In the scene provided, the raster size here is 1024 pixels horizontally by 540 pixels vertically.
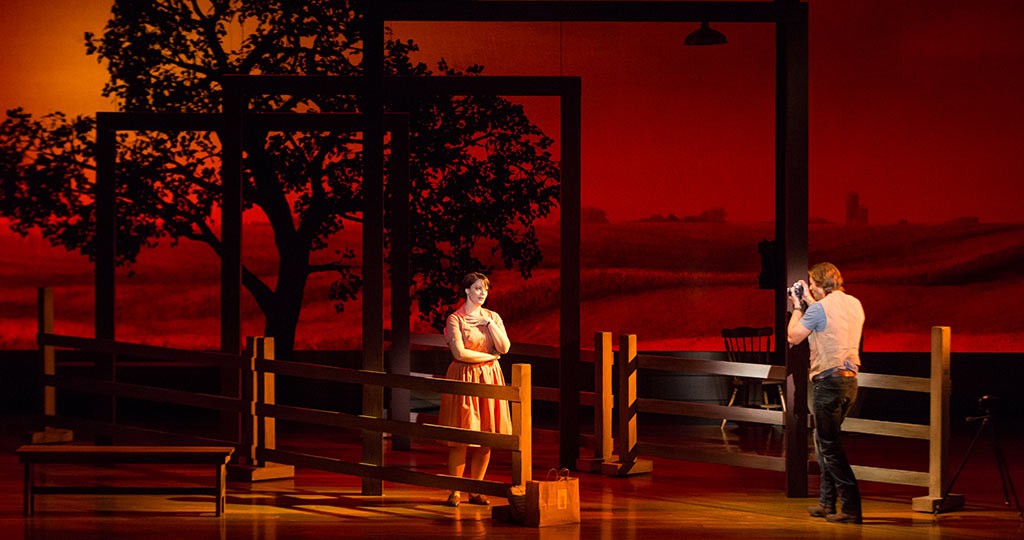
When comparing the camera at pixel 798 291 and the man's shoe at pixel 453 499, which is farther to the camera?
the man's shoe at pixel 453 499

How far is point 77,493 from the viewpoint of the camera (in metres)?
9.85

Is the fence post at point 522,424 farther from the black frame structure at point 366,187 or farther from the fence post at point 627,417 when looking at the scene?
the fence post at point 627,417

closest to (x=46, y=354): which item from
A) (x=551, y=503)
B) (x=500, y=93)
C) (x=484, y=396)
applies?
(x=500, y=93)

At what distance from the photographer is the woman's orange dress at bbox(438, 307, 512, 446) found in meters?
9.79

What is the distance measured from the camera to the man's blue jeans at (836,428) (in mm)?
9203

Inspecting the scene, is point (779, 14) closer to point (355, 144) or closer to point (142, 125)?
point (142, 125)

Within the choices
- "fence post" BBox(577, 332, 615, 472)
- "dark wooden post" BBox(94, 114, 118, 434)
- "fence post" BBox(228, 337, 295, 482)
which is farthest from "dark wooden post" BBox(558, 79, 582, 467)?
"dark wooden post" BBox(94, 114, 118, 434)

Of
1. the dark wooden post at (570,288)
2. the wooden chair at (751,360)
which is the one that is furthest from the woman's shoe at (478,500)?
the wooden chair at (751,360)

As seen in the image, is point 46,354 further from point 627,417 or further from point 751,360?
point 751,360

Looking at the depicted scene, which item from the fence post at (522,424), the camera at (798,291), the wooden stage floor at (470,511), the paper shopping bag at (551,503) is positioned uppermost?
the camera at (798,291)

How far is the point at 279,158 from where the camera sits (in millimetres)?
15906

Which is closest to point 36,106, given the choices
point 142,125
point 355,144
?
point 355,144

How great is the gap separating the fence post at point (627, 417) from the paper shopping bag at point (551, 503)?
2275mm

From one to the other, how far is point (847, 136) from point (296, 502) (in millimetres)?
11026
